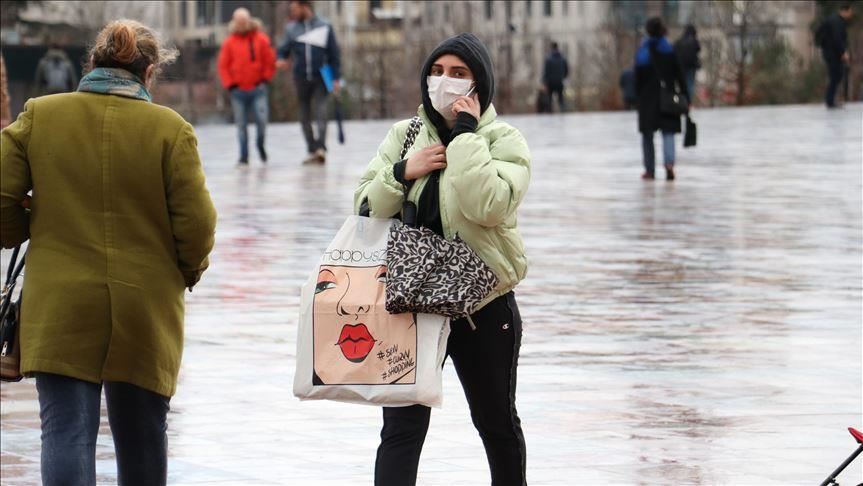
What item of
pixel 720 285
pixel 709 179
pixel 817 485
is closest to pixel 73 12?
pixel 709 179

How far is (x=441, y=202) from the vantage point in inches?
213

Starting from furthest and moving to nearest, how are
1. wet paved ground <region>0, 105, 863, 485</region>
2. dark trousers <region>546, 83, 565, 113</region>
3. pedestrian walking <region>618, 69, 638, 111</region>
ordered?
dark trousers <region>546, 83, 565, 113</region> → pedestrian walking <region>618, 69, 638, 111</region> → wet paved ground <region>0, 105, 863, 485</region>

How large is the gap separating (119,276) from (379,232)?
2.37 ft

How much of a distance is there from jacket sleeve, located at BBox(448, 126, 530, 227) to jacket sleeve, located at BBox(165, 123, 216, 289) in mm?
677

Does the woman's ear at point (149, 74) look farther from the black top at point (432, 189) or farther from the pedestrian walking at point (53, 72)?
the pedestrian walking at point (53, 72)

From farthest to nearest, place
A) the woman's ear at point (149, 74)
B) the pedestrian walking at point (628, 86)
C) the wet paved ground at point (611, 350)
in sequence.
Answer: the pedestrian walking at point (628, 86), the wet paved ground at point (611, 350), the woman's ear at point (149, 74)

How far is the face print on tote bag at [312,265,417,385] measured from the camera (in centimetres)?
534

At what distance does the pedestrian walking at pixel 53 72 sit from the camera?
35781 mm

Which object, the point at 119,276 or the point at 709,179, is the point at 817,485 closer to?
the point at 119,276

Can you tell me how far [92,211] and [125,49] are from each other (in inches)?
18.0

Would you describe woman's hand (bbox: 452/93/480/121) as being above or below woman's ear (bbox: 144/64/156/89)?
below

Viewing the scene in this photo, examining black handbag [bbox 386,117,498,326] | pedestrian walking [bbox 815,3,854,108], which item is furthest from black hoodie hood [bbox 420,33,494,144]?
pedestrian walking [bbox 815,3,854,108]

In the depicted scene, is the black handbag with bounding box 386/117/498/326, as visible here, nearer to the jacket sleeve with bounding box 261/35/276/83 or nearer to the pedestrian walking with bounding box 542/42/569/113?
the jacket sleeve with bounding box 261/35/276/83

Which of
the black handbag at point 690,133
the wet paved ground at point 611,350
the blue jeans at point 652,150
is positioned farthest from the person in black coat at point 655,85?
the wet paved ground at point 611,350
